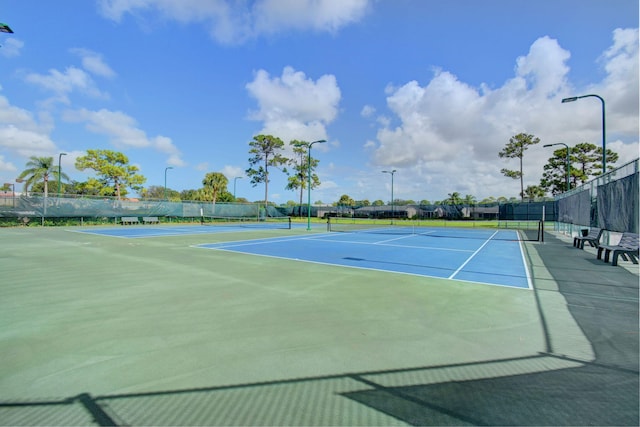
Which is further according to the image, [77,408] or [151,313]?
[151,313]

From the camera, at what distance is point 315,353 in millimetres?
3830

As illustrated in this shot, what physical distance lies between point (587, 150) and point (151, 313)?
56.2m

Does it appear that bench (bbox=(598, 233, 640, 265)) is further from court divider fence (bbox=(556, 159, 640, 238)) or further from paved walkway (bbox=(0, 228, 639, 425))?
paved walkway (bbox=(0, 228, 639, 425))

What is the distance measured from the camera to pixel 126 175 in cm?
4659

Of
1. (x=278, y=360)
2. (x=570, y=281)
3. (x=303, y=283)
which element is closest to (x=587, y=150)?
(x=570, y=281)

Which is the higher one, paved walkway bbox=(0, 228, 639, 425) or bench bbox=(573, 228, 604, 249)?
bench bbox=(573, 228, 604, 249)

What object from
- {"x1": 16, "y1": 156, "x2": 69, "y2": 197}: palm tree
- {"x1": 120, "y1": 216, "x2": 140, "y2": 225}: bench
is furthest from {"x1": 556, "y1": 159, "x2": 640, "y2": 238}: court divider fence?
{"x1": 16, "y1": 156, "x2": 69, "y2": 197}: palm tree

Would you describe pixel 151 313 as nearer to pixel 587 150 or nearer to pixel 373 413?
pixel 373 413

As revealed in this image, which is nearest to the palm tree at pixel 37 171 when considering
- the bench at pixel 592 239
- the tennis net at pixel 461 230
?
the tennis net at pixel 461 230

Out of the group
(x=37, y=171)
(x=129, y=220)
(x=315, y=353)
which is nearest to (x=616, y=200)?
(x=315, y=353)

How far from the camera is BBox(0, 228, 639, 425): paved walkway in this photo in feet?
9.01

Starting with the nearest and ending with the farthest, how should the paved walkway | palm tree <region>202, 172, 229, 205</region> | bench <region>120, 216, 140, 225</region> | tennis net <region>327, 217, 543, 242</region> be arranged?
the paved walkway → tennis net <region>327, 217, 543, 242</region> → bench <region>120, 216, 140, 225</region> → palm tree <region>202, 172, 229, 205</region>

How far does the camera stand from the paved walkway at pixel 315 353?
2.75 m

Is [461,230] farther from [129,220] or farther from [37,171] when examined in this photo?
[37,171]
